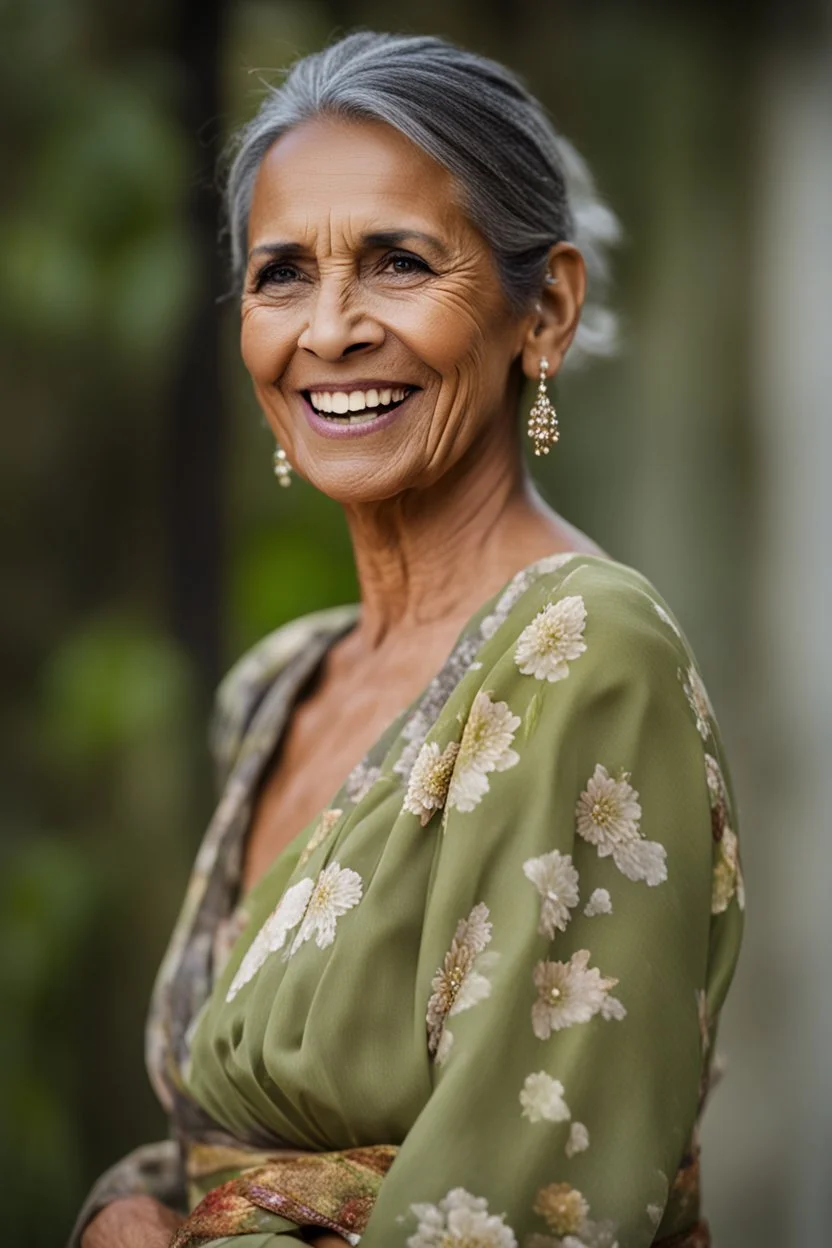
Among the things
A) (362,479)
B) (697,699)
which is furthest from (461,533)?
(697,699)

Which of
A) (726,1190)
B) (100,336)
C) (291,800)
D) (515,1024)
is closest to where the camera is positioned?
(515,1024)

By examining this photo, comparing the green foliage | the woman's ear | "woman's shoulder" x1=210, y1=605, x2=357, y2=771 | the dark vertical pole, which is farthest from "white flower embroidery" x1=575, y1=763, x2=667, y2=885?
the dark vertical pole

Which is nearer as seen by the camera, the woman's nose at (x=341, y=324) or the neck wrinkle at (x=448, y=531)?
the woman's nose at (x=341, y=324)

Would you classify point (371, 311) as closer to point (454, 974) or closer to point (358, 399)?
point (358, 399)

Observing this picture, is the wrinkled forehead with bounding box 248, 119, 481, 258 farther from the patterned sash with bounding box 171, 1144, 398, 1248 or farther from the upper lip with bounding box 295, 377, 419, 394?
the patterned sash with bounding box 171, 1144, 398, 1248

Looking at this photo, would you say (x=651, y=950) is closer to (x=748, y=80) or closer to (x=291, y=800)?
(x=291, y=800)

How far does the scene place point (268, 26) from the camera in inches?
156

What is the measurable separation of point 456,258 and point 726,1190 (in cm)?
408

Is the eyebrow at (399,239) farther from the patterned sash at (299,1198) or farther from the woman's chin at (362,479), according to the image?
the patterned sash at (299,1198)

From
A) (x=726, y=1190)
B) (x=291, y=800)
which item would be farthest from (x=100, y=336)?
(x=726, y=1190)

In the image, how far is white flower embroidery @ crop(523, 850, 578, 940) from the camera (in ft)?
4.45

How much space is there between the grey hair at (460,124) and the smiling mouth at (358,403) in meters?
0.18

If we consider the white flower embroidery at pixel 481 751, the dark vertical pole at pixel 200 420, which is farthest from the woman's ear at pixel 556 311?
the dark vertical pole at pixel 200 420

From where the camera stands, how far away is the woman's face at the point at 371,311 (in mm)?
1596
